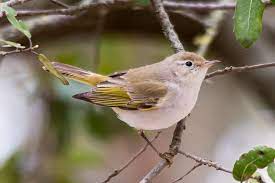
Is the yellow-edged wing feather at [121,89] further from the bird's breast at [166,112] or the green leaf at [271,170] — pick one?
the green leaf at [271,170]

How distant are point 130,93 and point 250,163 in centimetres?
80

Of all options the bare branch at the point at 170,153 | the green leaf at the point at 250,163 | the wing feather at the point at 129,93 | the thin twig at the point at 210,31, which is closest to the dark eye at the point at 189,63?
the wing feather at the point at 129,93

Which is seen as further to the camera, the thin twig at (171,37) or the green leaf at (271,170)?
the thin twig at (171,37)

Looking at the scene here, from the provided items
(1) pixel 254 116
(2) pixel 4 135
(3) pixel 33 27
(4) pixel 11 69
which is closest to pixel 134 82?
(3) pixel 33 27

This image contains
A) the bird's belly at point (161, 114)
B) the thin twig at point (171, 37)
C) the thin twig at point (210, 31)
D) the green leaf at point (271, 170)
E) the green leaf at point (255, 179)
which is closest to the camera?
the green leaf at point (271, 170)

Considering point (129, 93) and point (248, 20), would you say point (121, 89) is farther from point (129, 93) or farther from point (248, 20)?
point (248, 20)

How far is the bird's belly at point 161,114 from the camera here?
2.15 meters

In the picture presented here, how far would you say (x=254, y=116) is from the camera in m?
4.98

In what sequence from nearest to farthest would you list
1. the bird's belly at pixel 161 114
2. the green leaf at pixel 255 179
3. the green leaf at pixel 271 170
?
1. the green leaf at pixel 271 170
2. the green leaf at pixel 255 179
3. the bird's belly at pixel 161 114

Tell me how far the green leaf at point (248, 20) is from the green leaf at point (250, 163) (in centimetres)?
32

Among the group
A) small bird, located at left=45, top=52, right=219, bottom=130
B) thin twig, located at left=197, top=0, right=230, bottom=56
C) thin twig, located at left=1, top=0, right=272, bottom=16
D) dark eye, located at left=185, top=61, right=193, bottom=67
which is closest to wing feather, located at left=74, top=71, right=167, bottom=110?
small bird, located at left=45, top=52, right=219, bottom=130

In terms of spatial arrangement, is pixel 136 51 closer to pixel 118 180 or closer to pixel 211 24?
pixel 118 180

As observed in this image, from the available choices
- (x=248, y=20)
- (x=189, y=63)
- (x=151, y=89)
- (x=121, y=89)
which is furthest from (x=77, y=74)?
(x=248, y=20)

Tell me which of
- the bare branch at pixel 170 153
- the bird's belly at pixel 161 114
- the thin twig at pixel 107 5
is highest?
the thin twig at pixel 107 5
